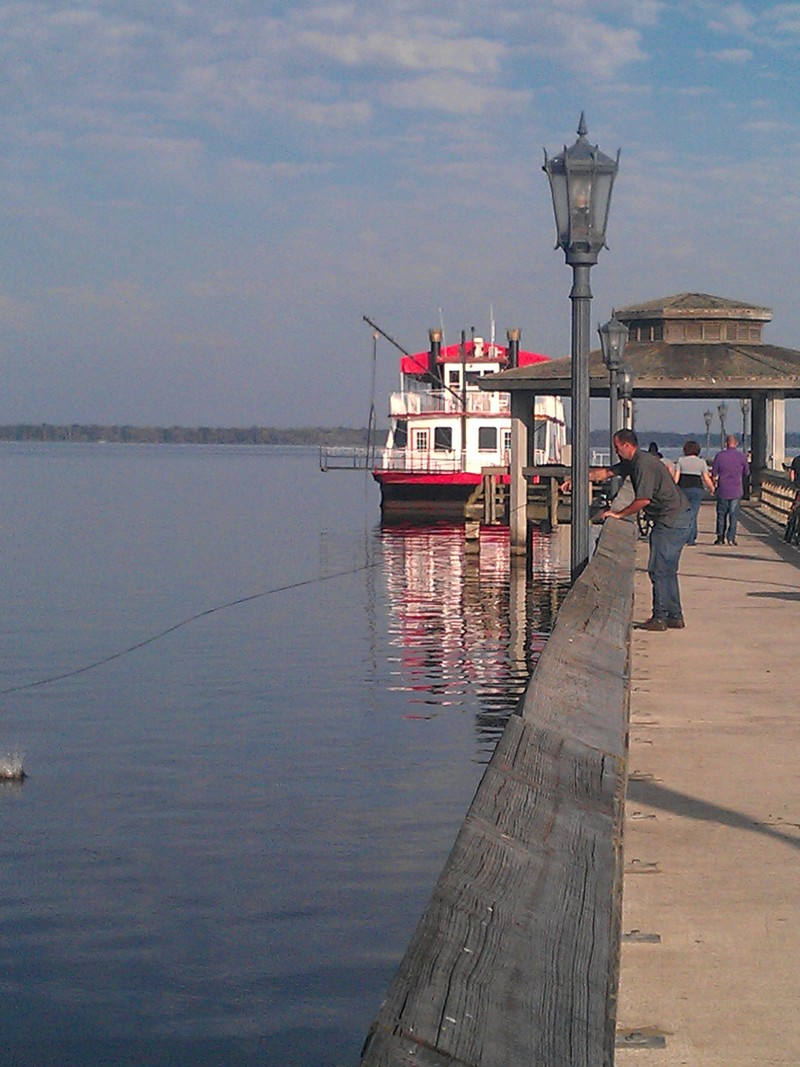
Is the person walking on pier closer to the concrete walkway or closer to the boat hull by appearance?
the concrete walkway

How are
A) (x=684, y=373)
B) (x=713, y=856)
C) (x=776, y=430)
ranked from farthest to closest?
(x=776, y=430), (x=684, y=373), (x=713, y=856)

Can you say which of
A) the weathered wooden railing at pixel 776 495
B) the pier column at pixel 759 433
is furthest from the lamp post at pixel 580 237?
the pier column at pixel 759 433

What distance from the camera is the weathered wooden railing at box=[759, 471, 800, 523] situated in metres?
31.4

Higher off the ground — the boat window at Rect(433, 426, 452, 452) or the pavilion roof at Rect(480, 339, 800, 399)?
the pavilion roof at Rect(480, 339, 800, 399)

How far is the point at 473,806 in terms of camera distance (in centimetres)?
381

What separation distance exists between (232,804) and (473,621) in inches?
546

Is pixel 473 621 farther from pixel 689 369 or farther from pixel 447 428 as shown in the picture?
pixel 447 428

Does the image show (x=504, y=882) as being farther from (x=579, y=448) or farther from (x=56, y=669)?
(x=56, y=669)

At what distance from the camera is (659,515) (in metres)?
13.8

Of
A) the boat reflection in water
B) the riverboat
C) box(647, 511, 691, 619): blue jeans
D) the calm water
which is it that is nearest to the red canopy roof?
the riverboat

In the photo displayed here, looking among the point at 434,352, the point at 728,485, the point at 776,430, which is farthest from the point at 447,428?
the point at 728,485

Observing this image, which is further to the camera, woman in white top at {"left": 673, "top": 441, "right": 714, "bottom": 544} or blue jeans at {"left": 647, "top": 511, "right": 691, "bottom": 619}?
woman in white top at {"left": 673, "top": 441, "right": 714, "bottom": 544}

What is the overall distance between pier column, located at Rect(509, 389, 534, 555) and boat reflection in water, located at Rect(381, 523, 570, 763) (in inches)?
32.6

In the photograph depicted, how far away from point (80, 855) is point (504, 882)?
789 cm
